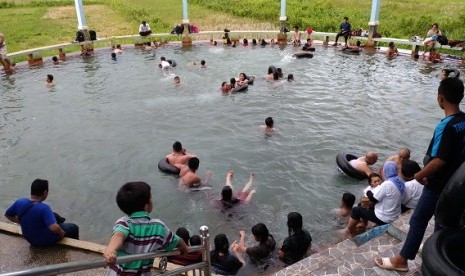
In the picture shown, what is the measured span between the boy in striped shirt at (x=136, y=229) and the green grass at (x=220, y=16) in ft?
73.5

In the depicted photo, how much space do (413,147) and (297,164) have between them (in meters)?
3.27

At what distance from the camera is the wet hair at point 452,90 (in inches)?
148

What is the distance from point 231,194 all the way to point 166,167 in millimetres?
2169

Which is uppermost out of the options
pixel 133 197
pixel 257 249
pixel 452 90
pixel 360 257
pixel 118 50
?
pixel 452 90

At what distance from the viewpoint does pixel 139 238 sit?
10.8 feet

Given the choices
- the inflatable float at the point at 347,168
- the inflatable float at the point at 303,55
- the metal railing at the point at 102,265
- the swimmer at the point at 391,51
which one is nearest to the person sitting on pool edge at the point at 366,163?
the inflatable float at the point at 347,168

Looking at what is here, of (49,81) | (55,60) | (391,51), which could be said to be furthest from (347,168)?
(55,60)

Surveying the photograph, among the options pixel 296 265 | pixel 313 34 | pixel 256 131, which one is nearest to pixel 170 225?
pixel 296 265

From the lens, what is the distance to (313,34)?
23938 millimetres

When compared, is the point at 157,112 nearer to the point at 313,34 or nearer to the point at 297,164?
the point at 297,164

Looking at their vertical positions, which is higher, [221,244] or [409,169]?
[409,169]

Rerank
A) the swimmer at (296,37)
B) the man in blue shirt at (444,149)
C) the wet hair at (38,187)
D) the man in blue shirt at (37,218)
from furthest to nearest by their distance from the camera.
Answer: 1. the swimmer at (296,37)
2. the man in blue shirt at (37,218)
3. the wet hair at (38,187)
4. the man in blue shirt at (444,149)

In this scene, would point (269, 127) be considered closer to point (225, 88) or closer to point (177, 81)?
point (225, 88)

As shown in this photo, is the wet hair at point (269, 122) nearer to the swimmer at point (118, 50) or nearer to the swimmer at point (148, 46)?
the swimmer at point (118, 50)
